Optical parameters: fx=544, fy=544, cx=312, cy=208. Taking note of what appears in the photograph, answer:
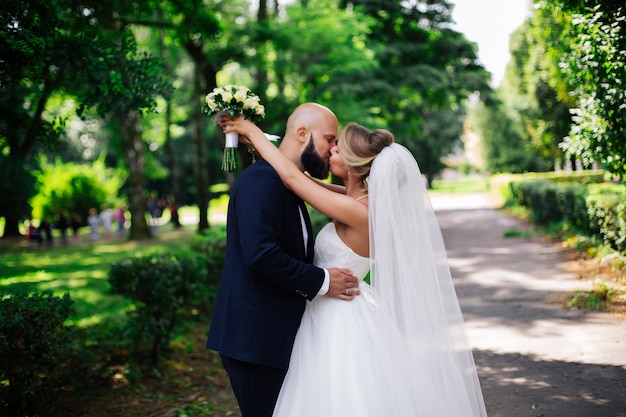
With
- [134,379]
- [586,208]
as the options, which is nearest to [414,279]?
[134,379]

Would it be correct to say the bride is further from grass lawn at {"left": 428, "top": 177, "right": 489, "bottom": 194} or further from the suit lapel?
grass lawn at {"left": 428, "top": 177, "right": 489, "bottom": 194}

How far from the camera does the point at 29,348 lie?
14.9ft

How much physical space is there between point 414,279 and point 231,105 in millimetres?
1611

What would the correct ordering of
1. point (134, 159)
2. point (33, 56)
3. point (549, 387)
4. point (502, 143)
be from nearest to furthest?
point (33, 56) → point (549, 387) → point (134, 159) → point (502, 143)

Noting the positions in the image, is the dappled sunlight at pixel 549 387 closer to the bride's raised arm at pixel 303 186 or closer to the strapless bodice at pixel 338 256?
the strapless bodice at pixel 338 256

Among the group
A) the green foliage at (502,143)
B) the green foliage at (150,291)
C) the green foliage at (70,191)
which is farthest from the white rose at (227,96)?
the green foliage at (502,143)

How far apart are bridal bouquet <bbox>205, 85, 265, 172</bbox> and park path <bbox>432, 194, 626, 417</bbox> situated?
122 inches

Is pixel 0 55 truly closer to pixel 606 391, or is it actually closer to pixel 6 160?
pixel 6 160

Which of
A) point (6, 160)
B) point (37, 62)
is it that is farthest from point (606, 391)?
point (6, 160)

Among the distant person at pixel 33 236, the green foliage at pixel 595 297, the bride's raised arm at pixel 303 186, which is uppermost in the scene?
the bride's raised arm at pixel 303 186

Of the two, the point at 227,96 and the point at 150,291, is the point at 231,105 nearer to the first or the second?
the point at 227,96

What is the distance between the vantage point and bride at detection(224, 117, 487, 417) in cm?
327

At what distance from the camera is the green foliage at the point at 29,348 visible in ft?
14.5

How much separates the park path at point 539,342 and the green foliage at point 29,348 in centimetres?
383
